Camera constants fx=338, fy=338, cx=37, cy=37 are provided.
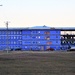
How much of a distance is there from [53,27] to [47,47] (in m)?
10.8

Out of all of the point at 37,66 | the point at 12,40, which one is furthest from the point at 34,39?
the point at 37,66

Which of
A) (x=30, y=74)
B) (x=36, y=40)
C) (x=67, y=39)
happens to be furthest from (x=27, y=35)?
(x=30, y=74)

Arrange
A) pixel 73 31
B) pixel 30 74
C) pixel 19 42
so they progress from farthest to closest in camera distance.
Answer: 1. pixel 73 31
2. pixel 19 42
3. pixel 30 74

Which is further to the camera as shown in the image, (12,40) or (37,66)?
(12,40)

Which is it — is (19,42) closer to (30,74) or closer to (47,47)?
(47,47)

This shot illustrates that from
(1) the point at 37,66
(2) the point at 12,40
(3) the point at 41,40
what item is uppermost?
(2) the point at 12,40

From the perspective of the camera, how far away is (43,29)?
13400 cm

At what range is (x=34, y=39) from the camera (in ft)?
435

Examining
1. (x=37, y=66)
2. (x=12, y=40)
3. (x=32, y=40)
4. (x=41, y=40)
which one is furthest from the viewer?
(x=32, y=40)

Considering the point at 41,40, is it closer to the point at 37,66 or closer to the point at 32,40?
the point at 32,40

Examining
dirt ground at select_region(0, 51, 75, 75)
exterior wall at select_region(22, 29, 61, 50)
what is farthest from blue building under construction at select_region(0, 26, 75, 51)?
dirt ground at select_region(0, 51, 75, 75)

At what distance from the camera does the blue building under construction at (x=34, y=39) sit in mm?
130625

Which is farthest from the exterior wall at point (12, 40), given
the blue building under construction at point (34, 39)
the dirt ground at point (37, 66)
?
the dirt ground at point (37, 66)

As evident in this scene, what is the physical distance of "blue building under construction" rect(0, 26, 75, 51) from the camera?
131 meters
